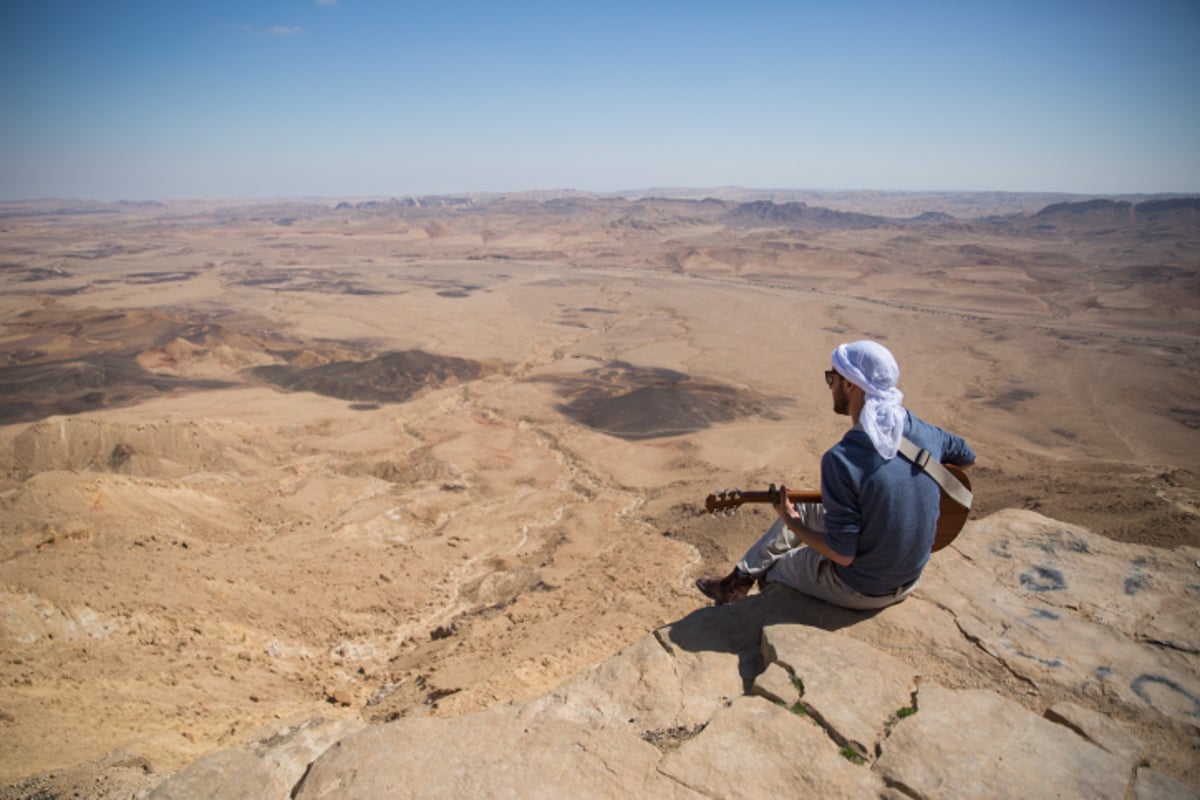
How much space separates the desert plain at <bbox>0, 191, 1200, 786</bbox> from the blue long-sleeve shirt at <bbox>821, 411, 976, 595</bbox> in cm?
60

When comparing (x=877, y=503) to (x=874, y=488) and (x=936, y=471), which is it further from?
(x=936, y=471)

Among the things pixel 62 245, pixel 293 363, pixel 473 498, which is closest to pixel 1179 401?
pixel 473 498

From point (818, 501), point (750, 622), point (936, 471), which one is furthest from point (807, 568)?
point (936, 471)

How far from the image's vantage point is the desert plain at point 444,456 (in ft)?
17.9

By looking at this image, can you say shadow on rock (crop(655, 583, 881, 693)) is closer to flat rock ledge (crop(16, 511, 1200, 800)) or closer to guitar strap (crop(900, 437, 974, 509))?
flat rock ledge (crop(16, 511, 1200, 800))

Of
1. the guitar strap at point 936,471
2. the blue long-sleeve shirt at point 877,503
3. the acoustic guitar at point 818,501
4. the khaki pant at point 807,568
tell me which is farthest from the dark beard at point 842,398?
the khaki pant at point 807,568

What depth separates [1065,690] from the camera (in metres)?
2.70

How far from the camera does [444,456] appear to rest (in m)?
14.6

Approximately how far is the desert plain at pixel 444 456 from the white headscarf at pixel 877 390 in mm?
1136

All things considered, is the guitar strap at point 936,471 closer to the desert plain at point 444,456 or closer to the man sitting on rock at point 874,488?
the man sitting on rock at point 874,488

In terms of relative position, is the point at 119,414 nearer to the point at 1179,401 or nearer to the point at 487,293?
the point at 487,293

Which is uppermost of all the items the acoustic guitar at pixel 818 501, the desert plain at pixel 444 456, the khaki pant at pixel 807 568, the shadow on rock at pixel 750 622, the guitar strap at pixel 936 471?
the guitar strap at pixel 936 471

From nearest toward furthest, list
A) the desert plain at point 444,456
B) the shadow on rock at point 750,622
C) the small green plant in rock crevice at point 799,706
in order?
the small green plant in rock crevice at point 799,706
the shadow on rock at point 750,622
the desert plain at point 444,456

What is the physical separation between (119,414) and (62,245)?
7113cm
